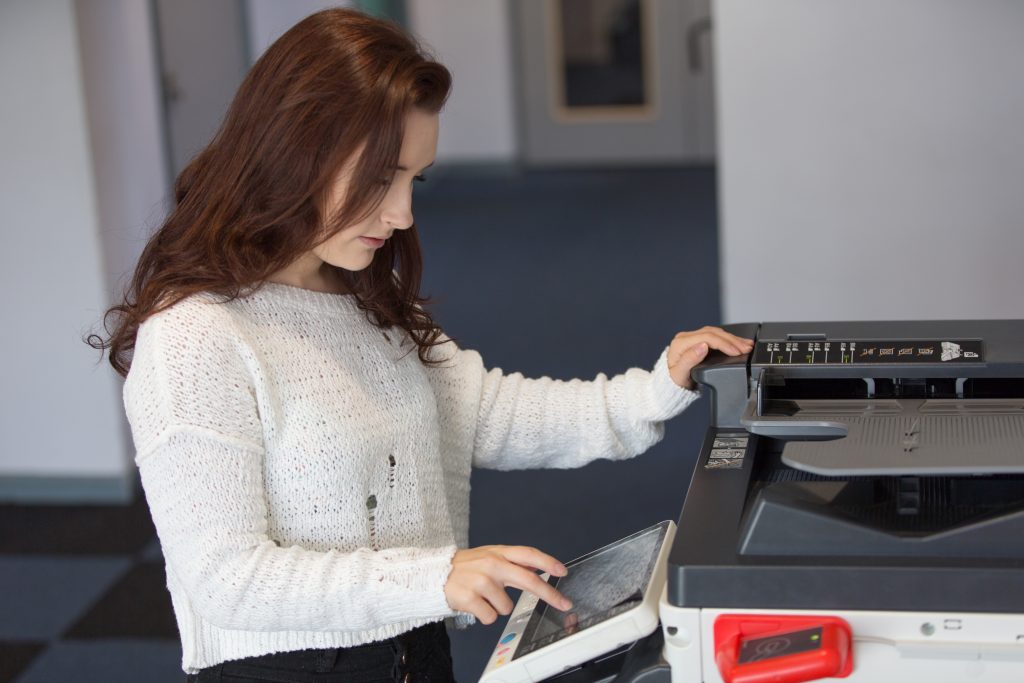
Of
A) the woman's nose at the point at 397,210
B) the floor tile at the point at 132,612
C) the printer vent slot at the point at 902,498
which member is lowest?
the floor tile at the point at 132,612

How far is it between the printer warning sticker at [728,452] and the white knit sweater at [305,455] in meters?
0.14

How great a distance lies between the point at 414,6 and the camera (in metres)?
7.64

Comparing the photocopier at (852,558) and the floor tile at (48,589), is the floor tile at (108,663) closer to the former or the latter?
the floor tile at (48,589)

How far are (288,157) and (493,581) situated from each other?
452 millimetres

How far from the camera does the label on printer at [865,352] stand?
141cm

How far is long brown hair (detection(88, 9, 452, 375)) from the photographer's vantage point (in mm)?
1231

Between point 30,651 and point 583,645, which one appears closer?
point 583,645

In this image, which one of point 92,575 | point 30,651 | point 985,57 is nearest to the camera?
point 30,651

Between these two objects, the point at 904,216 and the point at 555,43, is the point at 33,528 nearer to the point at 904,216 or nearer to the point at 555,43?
the point at 904,216

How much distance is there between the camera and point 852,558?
1.06 metres

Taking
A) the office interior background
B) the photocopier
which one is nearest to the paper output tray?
the photocopier

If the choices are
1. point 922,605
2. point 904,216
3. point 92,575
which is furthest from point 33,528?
point 922,605

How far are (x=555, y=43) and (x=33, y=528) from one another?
4.93 m

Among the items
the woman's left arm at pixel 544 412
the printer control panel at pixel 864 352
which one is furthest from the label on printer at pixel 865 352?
the woman's left arm at pixel 544 412
